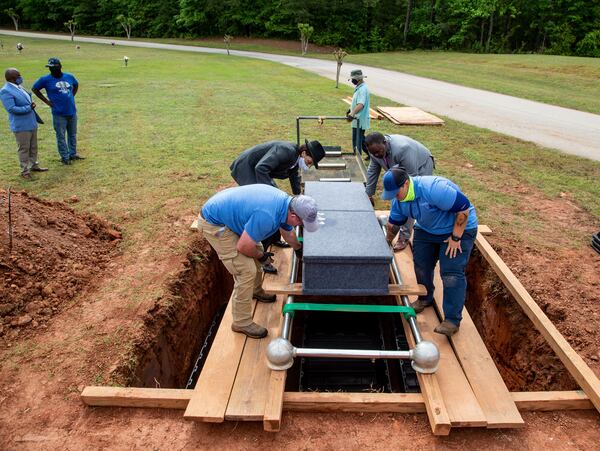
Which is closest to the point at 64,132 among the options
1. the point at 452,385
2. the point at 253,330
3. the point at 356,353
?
the point at 253,330

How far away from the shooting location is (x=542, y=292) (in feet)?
17.3

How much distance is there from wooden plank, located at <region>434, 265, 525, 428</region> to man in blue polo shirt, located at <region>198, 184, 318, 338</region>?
6.47 ft

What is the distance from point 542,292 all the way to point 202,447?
4277 mm

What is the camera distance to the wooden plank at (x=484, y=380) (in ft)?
11.6

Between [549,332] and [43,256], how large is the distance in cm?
591

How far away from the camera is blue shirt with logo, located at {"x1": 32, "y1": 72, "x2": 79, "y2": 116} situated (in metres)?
8.50

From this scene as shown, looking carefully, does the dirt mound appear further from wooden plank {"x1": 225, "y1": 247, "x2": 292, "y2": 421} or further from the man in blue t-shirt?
the man in blue t-shirt

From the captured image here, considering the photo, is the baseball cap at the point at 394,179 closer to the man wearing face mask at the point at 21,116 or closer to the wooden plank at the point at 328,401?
the wooden plank at the point at 328,401

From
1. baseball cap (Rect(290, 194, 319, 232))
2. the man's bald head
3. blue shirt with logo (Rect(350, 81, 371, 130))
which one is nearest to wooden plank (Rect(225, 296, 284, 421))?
baseball cap (Rect(290, 194, 319, 232))

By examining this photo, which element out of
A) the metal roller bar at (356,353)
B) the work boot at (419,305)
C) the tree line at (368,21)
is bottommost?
the work boot at (419,305)

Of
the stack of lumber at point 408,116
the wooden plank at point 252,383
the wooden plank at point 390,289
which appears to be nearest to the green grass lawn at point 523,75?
the stack of lumber at point 408,116

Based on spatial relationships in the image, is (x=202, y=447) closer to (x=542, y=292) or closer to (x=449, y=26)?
(x=542, y=292)

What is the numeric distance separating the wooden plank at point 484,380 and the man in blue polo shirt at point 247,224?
1.97 metres

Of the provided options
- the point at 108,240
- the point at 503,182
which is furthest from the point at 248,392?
the point at 503,182
